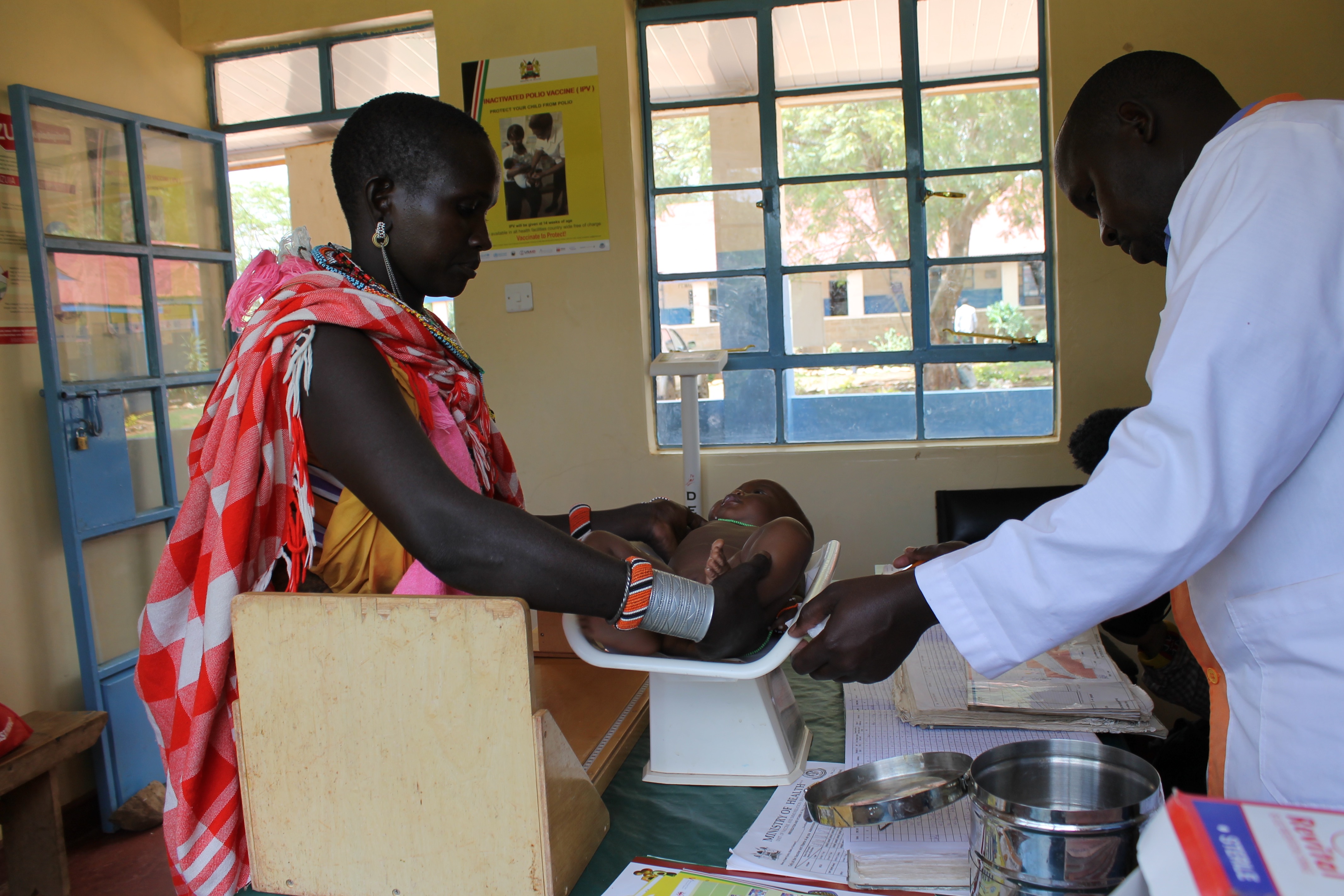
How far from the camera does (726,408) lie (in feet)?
13.4

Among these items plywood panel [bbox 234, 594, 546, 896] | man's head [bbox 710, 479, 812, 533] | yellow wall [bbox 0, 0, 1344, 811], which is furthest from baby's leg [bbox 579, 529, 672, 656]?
yellow wall [bbox 0, 0, 1344, 811]

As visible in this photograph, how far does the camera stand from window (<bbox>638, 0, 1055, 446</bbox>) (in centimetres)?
377

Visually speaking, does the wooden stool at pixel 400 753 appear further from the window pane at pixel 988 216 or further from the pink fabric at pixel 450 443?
the window pane at pixel 988 216

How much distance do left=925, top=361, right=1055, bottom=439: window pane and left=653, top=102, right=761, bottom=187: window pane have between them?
1222 millimetres

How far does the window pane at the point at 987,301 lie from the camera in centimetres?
379

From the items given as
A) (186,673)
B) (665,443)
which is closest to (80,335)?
(665,443)

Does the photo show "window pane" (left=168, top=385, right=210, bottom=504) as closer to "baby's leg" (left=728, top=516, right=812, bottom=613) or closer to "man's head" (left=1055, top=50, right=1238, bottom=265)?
"baby's leg" (left=728, top=516, right=812, bottom=613)

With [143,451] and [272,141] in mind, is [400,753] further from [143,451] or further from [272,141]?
[272,141]

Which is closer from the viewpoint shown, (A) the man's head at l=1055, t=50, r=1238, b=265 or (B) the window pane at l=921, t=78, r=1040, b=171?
(A) the man's head at l=1055, t=50, r=1238, b=265

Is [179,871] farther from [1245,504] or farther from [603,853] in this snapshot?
[1245,504]

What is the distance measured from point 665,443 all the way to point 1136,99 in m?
3.02

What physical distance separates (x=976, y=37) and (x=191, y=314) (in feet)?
11.7

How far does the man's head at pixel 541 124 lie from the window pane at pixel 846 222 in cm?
106

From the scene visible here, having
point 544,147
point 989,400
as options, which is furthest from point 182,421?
point 989,400
